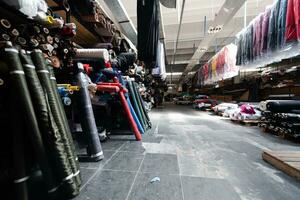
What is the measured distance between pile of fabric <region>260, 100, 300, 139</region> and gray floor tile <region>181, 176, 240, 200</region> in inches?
81.9

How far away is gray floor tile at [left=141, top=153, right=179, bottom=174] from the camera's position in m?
1.49

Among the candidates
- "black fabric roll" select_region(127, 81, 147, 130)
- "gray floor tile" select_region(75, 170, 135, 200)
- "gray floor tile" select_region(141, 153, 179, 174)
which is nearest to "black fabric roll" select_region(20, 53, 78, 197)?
"gray floor tile" select_region(75, 170, 135, 200)

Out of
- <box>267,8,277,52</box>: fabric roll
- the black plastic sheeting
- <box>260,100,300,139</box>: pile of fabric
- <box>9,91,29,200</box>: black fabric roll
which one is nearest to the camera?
<box>9,91,29,200</box>: black fabric roll

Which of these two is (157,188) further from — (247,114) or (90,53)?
(247,114)

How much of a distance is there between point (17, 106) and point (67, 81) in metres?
1.15

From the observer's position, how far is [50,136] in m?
1.01

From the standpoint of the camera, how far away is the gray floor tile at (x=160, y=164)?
1487 mm

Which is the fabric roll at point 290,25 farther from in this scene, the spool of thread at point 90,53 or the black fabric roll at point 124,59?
the spool of thread at point 90,53

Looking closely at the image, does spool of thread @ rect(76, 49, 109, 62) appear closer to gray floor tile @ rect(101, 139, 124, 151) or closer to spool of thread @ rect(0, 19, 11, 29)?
spool of thread @ rect(0, 19, 11, 29)

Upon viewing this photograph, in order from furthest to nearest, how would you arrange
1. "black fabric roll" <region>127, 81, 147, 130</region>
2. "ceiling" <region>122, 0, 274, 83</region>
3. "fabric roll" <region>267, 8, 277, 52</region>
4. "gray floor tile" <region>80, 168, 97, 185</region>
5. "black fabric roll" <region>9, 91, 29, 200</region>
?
"ceiling" <region>122, 0, 274, 83</region>, "black fabric roll" <region>127, 81, 147, 130</region>, "fabric roll" <region>267, 8, 277, 52</region>, "gray floor tile" <region>80, 168, 97, 185</region>, "black fabric roll" <region>9, 91, 29, 200</region>

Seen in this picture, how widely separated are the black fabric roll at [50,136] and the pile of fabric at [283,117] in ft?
10.2

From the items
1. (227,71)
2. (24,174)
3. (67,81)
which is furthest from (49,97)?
(227,71)

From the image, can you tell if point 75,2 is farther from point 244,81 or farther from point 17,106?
point 244,81

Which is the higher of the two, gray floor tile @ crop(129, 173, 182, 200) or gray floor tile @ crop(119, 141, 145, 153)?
gray floor tile @ crop(129, 173, 182, 200)
